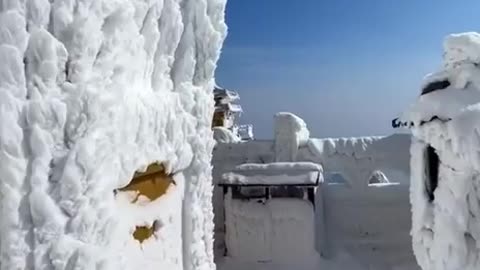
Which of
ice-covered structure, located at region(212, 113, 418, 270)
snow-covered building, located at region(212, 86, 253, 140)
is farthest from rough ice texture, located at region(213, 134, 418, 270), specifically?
snow-covered building, located at region(212, 86, 253, 140)

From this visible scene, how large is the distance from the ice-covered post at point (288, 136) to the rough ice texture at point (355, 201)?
0.29ft

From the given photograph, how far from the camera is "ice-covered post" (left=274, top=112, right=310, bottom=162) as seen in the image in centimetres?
737

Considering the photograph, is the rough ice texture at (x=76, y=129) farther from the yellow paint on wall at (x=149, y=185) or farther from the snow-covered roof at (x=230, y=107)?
the snow-covered roof at (x=230, y=107)

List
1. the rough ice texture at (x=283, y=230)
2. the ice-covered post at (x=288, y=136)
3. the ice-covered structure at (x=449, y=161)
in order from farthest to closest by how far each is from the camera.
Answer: the ice-covered post at (x=288, y=136), the rough ice texture at (x=283, y=230), the ice-covered structure at (x=449, y=161)

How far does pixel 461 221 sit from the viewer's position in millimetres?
1945

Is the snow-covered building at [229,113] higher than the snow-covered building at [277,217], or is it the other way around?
the snow-covered building at [229,113]

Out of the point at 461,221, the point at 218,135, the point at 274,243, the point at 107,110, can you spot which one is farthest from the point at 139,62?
the point at 218,135

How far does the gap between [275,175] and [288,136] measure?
1585 millimetres

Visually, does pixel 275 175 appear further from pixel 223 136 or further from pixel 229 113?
pixel 229 113

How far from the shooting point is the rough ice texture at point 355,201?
6342 millimetres

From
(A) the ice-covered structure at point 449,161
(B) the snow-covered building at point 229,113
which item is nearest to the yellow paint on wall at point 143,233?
(A) the ice-covered structure at point 449,161

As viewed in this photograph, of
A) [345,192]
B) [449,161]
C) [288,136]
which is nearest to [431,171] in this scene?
[449,161]

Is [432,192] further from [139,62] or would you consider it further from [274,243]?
[274,243]

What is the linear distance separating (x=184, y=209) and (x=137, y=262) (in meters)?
0.20
